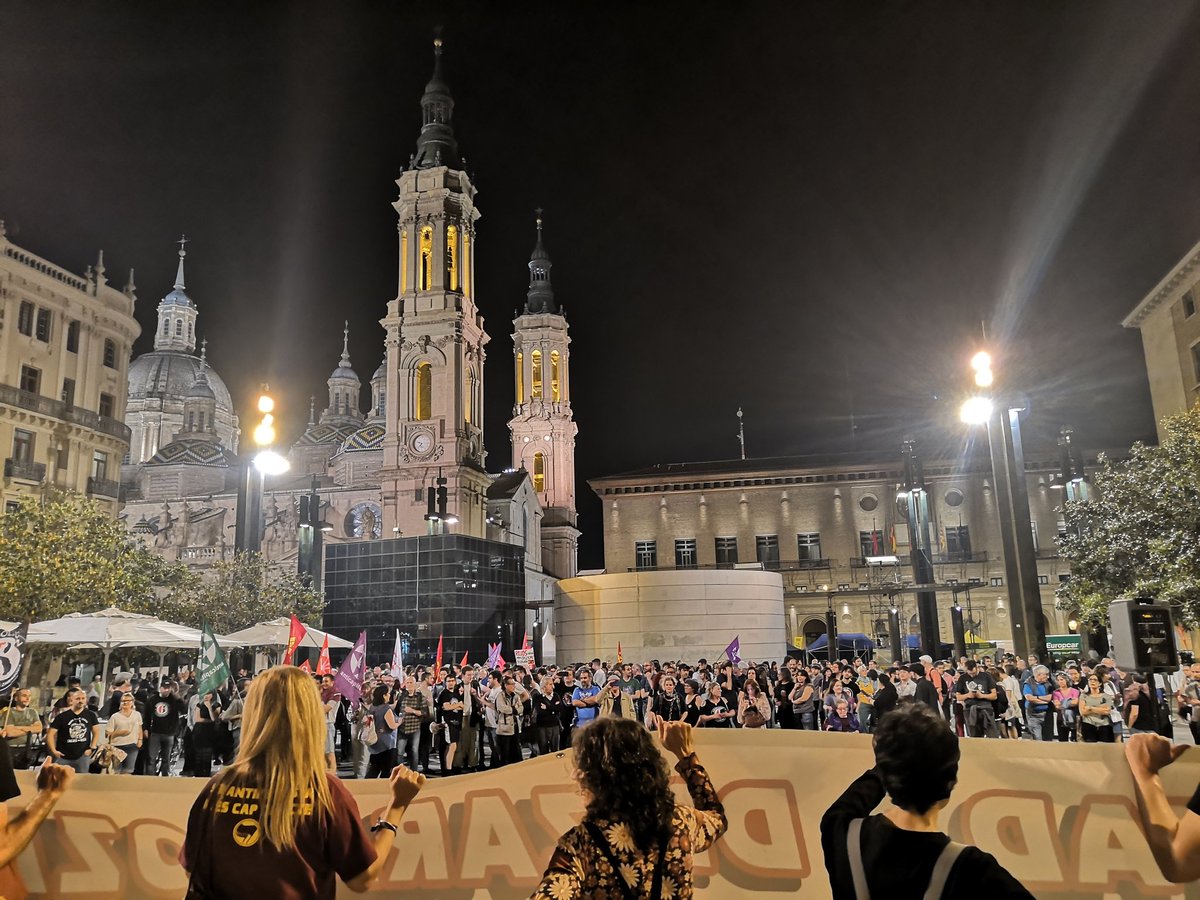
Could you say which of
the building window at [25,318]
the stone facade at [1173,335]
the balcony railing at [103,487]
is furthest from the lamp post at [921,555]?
the building window at [25,318]

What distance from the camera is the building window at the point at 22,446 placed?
43.2 metres

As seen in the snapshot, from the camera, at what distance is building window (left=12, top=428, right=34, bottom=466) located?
142 ft

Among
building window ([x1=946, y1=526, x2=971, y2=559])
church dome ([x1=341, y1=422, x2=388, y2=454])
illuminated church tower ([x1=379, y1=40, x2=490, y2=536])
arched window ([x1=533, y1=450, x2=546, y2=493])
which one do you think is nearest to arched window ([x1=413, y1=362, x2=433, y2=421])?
illuminated church tower ([x1=379, y1=40, x2=490, y2=536])

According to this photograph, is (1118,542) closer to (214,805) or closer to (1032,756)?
(1032,756)

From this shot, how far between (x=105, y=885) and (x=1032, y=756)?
18.7 feet

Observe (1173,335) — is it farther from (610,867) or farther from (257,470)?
(610,867)

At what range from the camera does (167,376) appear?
94688mm

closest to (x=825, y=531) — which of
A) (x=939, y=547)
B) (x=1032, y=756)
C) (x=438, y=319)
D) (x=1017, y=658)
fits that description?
(x=939, y=547)

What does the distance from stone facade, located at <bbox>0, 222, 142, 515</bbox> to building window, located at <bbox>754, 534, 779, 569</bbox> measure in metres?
47.9

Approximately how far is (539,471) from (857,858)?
8221cm

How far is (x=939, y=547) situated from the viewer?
70312 millimetres

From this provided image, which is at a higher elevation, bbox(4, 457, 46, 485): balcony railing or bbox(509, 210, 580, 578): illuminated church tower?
bbox(509, 210, 580, 578): illuminated church tower

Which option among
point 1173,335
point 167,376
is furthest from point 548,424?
point 1173,335

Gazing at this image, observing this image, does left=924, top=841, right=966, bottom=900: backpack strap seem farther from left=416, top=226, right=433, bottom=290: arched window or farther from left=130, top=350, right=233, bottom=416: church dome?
left=130, top=350, right=233, bottom=416: church dome
